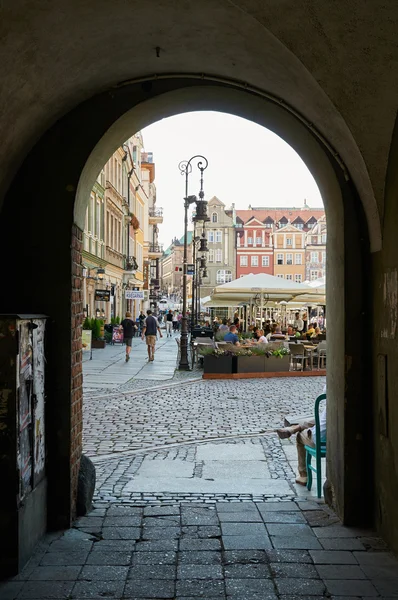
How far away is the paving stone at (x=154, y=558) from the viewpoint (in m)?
4.75

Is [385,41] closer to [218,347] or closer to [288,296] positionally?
[218,347]

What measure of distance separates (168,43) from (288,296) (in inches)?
826

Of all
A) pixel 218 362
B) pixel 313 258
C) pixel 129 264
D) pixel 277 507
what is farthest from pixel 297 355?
pixel 313 258

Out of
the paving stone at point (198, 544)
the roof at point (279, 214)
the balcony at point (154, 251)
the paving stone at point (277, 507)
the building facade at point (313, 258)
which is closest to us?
the paving stone at point (198, 544)

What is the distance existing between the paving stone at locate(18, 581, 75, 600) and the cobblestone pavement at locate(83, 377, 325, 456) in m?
4.50

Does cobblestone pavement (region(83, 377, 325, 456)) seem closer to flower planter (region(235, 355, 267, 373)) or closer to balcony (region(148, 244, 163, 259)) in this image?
flower planter (region(235, 355, 267, 373))

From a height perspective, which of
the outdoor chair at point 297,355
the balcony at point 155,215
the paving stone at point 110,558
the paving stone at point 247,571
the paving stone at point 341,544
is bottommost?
the paving stone at point 341,544

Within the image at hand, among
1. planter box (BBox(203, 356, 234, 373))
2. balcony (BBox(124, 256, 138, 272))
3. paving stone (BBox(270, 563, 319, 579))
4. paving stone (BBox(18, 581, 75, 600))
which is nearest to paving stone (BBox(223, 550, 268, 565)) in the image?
paving stone (BBox(270, 563, 319, 579))

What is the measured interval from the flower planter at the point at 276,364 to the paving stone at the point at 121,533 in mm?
13658

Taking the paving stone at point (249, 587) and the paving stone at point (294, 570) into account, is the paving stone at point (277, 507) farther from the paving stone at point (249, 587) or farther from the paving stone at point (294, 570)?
the paving stone at point (249, 587)

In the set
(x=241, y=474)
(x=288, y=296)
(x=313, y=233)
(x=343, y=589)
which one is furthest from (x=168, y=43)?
(x=313, y=233)

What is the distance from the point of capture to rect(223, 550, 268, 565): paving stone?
4773 mm

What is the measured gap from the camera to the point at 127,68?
5531 mm

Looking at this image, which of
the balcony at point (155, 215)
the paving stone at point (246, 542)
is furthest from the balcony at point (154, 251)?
the paving stone at point (246, 542)
